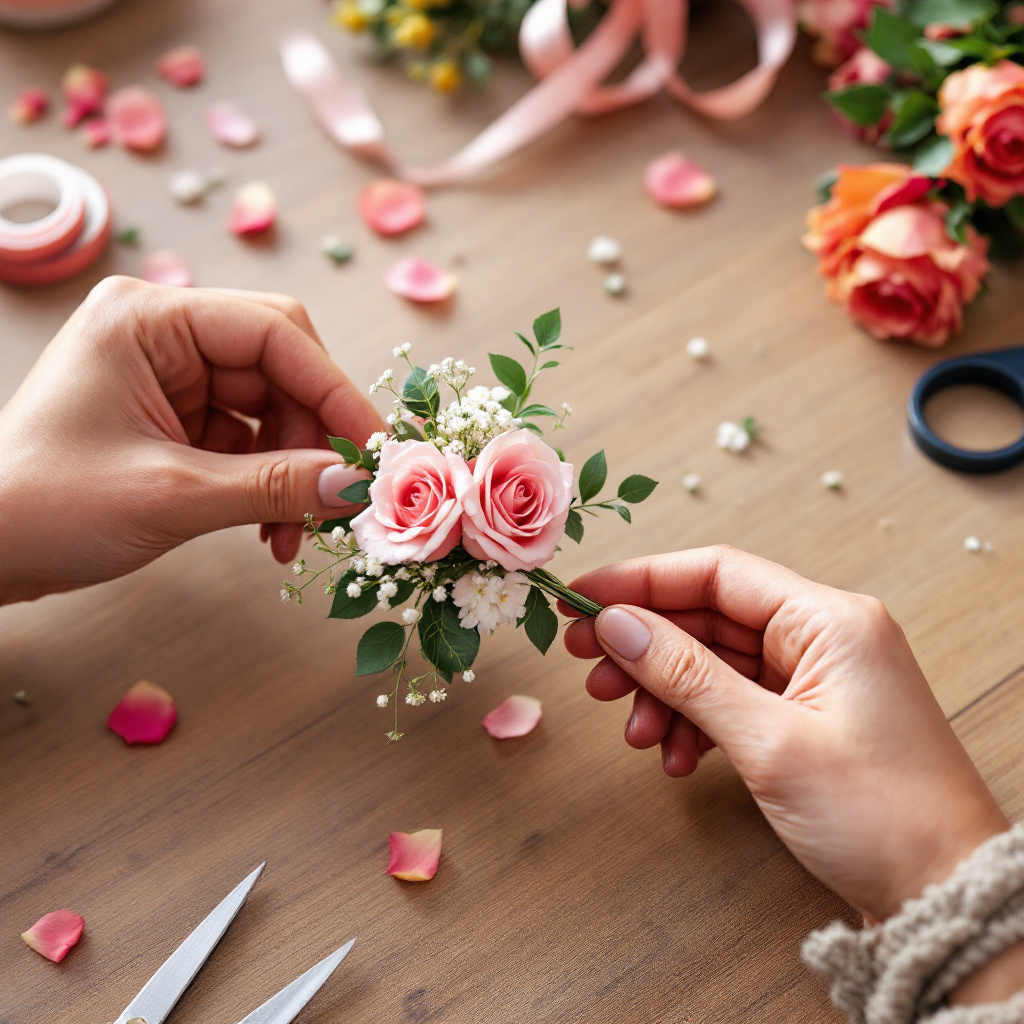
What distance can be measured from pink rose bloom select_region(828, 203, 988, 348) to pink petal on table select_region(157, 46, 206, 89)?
92cm

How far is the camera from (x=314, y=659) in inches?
38.2

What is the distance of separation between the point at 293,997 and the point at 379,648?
0.29 m

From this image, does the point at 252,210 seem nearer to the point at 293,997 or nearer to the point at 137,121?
the point at 137,121

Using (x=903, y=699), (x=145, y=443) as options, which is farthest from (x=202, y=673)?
(x=903, y=699)

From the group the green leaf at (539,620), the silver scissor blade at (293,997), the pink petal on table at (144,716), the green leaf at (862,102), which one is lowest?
the silver scissor blade at (293,997)

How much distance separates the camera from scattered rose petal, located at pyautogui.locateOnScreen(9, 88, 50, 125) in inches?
51.3

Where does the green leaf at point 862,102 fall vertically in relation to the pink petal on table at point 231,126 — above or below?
above

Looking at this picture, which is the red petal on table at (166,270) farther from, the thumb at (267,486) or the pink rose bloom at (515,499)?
the pink rose bloom at (515,499)

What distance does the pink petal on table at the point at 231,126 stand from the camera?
1.29 metres

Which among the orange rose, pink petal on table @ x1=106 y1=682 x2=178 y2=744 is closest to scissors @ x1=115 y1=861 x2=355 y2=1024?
pink petal on table @ x1=106 y1=682 x2=178 y2=744

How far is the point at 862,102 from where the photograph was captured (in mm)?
1200

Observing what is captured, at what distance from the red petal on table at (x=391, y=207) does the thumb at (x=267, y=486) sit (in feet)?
1.53

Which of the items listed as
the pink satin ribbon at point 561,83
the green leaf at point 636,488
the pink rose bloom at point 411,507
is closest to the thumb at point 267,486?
the pink rose bloom at point 411,507

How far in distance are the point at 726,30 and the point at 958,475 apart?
76cm
